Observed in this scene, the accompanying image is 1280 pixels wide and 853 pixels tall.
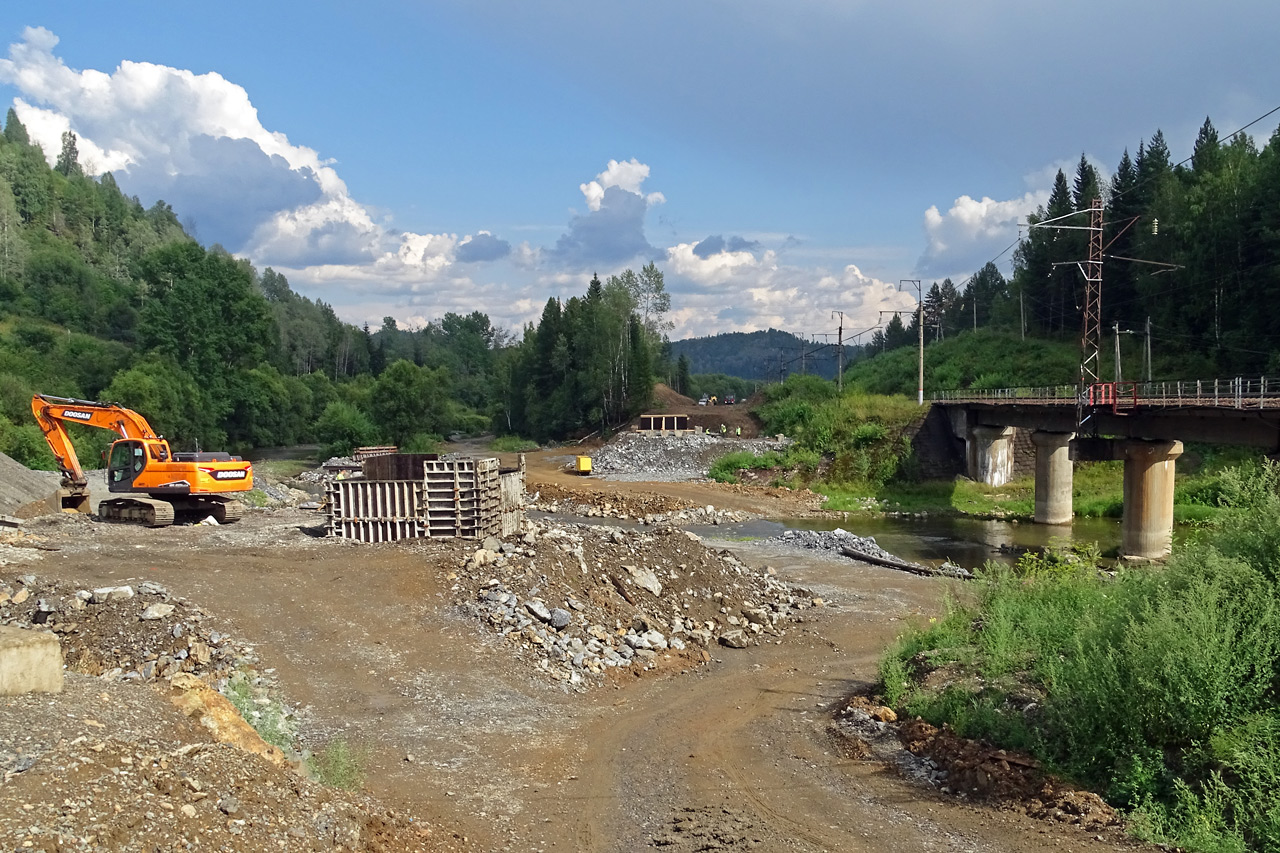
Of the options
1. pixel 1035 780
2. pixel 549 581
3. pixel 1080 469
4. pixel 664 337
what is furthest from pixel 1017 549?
pixel 664 337

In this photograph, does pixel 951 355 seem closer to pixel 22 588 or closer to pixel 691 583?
pixel 691 583

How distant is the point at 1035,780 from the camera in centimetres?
1110

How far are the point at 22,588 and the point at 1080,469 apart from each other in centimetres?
5313

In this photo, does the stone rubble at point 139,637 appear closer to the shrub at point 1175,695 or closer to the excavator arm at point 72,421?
the shrub at point 1175,695

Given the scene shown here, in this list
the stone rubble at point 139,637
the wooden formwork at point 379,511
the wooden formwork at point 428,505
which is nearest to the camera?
the stone rubble at point 139,637

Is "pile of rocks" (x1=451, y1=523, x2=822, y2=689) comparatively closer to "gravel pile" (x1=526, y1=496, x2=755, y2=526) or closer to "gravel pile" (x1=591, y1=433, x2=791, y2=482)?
"gravel pile" (x1=526, y1=496, x2=755, y2=526)

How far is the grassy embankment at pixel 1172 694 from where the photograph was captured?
960cm

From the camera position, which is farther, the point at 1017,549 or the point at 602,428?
the point at 602,428

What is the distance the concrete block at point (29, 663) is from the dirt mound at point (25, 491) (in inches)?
912

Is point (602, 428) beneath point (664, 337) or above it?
beneath

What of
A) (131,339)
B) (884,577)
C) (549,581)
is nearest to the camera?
(549,581)

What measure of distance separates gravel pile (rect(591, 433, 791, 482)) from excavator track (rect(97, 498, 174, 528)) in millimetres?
37082

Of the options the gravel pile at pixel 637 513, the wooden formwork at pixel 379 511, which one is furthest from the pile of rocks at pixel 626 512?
the wooden formwork at pixel 379 511

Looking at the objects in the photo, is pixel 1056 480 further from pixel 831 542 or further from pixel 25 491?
pixel 25 491
